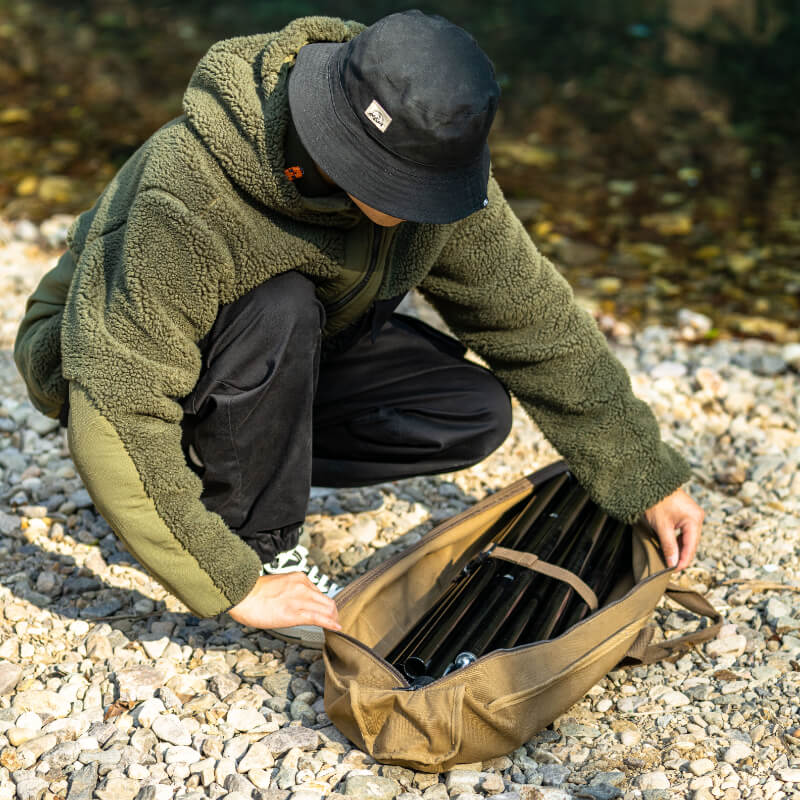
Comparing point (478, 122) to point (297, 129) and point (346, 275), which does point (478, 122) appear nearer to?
point (297, 129)

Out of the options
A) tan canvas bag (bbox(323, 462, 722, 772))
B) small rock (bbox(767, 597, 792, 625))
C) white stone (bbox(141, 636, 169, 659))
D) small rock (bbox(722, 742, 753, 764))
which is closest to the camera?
tan canvas bag (bbox(323, 462, 722, 772))

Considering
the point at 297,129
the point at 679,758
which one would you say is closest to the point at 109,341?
the point at 297,129

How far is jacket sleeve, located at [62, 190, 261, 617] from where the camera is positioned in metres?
1.98

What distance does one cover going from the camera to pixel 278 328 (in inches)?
86.4

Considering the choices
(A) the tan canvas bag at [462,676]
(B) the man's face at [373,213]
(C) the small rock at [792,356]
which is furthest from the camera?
(C) the small rock at [792,356]

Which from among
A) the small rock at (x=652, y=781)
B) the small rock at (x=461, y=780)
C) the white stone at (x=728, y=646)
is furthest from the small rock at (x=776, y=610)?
the small rock at (x=461, y=780)

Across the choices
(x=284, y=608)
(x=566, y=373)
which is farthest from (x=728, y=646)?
(x=284, y=608)

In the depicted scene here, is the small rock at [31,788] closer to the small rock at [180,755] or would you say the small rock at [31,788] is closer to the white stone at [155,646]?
the small rock at [180,755]

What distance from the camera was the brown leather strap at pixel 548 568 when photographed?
8.23 feet

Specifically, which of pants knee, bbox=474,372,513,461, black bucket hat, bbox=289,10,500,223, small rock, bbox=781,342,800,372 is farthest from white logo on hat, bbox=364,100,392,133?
small rock, bbox=781,342,800,372

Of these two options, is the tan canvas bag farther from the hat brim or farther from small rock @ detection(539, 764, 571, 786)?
the hat brim

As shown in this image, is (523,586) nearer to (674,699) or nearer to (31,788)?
(674,699)

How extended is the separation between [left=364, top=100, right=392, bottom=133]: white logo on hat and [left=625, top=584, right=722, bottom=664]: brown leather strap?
132cm

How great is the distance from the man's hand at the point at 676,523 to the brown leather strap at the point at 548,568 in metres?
0.22
